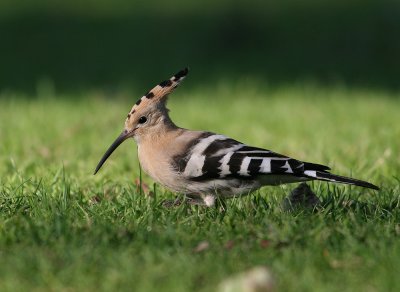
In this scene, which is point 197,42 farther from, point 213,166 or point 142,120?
point 213,166

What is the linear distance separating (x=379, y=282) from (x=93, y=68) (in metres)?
9.45

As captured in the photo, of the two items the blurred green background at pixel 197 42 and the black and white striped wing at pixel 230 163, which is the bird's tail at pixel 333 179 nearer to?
the black and white striped wing at pixel 230 163

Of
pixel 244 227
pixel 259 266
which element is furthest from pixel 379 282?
pixel 244 227

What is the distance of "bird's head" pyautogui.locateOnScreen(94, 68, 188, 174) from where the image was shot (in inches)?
192

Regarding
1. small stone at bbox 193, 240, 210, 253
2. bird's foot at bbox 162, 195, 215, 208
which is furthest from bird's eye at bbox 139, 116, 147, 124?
small stone at bbox 193, 240, 210, 253

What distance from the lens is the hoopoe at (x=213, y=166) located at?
4.41 metres

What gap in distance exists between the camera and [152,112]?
4895mm

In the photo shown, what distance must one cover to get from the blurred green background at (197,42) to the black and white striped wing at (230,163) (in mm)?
6071

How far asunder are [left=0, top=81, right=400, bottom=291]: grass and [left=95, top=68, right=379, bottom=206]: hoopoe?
4.9 inches

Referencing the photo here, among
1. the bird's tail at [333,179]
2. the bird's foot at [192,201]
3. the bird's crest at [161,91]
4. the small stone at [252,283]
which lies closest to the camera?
the small stone at [252,283]

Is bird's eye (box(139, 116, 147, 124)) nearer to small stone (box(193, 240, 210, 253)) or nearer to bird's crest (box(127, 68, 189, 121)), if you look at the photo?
bird's crest (box(127, 68, 189, 121))

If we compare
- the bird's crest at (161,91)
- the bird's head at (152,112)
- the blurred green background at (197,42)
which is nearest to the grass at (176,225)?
the bird's head at (152,112)

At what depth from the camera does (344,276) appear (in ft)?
11.3

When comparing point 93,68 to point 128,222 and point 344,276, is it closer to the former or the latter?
point 128,222
